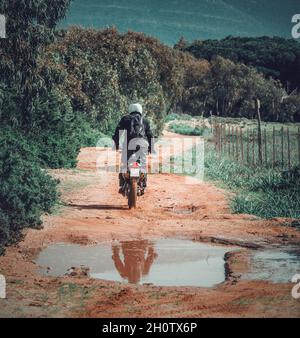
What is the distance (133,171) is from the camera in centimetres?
1145

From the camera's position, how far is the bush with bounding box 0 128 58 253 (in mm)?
8594

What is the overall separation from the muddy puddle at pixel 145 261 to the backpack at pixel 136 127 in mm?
2963

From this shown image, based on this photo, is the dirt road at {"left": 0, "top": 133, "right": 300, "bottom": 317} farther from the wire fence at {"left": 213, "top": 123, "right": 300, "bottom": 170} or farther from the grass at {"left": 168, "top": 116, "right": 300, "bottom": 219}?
the wire fence at {"left": 213, "top": 123, "right": 300, "bottom": 170}

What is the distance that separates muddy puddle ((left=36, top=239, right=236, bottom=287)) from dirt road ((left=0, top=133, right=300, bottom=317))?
0.22 metres

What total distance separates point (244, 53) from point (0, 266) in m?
80.0

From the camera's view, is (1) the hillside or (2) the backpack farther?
(1) the hillside

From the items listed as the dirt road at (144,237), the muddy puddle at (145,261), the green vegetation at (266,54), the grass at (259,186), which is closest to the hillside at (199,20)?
A: the green vegetation at (266,54)

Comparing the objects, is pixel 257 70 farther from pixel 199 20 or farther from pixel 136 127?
pixel 199 20

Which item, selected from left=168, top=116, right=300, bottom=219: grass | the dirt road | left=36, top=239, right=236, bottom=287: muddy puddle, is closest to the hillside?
left=168, top=116, right=300, bottom=219: grass

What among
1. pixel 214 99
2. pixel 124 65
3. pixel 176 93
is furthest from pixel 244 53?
pixel 124 65

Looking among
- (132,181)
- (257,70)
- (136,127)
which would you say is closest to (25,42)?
(136,127)

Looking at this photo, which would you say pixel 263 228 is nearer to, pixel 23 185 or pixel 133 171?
pixel 133 171

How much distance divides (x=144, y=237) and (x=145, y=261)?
140 centimetres
